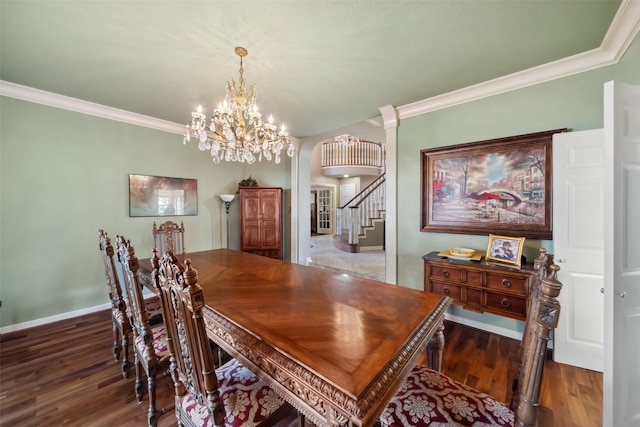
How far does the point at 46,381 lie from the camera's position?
6.19ft

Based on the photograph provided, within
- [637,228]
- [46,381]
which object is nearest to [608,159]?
[637,228]

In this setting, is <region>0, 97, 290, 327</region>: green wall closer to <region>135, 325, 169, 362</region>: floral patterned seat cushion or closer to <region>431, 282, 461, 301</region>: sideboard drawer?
<region>135, 325, 169, 362</region>: floral patterned seat cushion

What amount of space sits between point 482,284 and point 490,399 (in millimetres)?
1451

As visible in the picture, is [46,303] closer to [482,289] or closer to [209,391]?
[209,391]

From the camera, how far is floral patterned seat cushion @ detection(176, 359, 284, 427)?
1.01 meters

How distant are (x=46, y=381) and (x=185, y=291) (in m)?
2.24

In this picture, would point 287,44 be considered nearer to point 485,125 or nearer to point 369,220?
point 485,125

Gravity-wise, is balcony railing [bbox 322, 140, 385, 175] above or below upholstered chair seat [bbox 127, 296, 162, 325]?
above

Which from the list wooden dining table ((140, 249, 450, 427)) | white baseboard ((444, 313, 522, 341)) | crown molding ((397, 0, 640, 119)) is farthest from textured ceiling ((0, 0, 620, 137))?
white baseboard ((444, 313, 522, 341))

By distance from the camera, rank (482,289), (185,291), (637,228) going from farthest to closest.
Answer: (482,289) → (637,228) → (185,291)

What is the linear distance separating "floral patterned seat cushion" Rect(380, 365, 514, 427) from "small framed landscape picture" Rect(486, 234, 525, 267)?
1630mm

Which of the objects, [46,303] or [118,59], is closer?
[118,59]

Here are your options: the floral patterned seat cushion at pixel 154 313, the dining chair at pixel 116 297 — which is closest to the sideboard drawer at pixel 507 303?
the floral patterned seat cushion at pixel 154 313

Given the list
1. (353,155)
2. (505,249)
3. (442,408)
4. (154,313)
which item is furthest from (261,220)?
(353,155)
